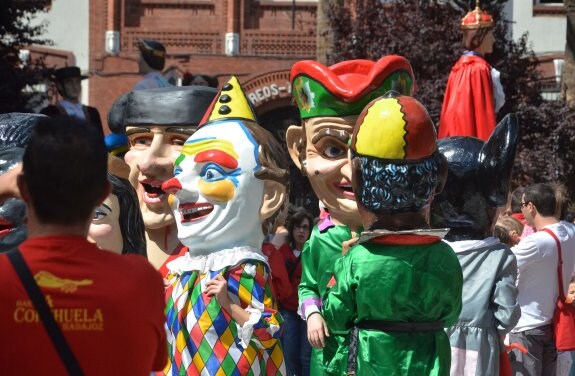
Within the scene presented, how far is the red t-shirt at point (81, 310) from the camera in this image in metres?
2.91

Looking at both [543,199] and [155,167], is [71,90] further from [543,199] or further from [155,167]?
[543,199]

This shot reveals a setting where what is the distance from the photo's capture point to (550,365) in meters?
7.50

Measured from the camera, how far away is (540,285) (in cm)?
735

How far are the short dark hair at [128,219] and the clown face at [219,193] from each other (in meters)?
0.26

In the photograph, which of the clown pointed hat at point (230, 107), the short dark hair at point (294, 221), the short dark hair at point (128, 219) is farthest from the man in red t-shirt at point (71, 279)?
the short dark hair at point (294, 221)

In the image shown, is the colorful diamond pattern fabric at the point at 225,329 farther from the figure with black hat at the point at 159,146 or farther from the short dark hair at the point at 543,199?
the short dark hair at the point at 543,199

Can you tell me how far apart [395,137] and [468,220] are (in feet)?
3.88

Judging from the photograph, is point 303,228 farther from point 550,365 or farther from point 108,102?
point 108,102

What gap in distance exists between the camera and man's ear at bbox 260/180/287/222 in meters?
5.45

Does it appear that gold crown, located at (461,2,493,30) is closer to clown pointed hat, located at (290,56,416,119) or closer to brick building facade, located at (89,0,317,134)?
clown pointed hat, located at (290,56,416,119)

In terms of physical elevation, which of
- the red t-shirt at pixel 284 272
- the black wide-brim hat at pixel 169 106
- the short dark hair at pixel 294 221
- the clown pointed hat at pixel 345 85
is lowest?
the red t-shirt at pixel 284 272

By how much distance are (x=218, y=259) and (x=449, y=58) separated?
8.58m

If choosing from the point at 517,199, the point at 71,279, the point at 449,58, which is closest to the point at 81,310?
the point at 71,279

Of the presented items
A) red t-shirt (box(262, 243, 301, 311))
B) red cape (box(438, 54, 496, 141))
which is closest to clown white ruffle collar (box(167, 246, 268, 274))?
red t-shirt (box(262, 243, 301, 311))
